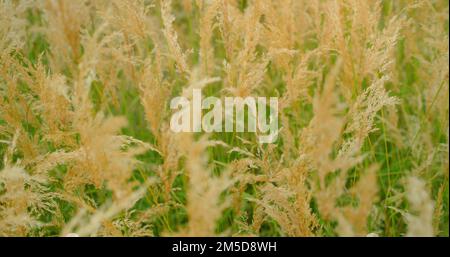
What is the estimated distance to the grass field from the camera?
1.58 metres

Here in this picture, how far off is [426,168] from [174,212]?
1210 mm

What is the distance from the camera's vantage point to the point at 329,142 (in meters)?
1.52

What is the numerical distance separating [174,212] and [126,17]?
99cm

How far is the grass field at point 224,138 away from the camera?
62.4 inches

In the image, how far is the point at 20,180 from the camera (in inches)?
72.0

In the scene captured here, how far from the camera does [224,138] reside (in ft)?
8.45

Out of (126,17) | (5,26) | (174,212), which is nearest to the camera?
(5,26)
